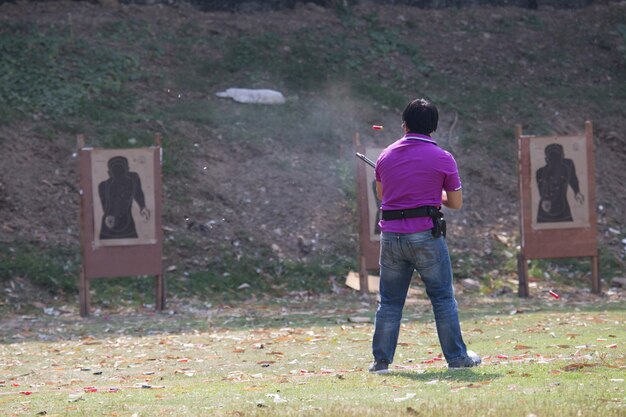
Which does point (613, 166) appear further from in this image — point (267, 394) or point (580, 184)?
point (267, 394)

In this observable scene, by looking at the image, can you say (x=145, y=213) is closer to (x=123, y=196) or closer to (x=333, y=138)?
(x=123, y=196)

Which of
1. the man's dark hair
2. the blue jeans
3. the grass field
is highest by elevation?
the man's dark hair

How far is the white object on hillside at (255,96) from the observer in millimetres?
19141

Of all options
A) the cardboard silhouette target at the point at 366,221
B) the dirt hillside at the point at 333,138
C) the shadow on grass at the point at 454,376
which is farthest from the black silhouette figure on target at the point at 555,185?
the shadow on grass at the point at 454,376

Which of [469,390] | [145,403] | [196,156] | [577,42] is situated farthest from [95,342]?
[577,42]

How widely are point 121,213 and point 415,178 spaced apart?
749 cm

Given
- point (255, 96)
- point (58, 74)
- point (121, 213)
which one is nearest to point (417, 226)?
point (121, 213)

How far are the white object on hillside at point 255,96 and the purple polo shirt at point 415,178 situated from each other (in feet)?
39.0

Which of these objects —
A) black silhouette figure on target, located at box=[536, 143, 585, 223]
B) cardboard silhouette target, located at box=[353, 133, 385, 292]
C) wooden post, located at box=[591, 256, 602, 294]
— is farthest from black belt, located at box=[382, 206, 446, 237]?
wooden post, located at box=[591, 256, 602, 294]

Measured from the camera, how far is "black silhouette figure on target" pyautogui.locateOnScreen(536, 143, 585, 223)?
14891mm

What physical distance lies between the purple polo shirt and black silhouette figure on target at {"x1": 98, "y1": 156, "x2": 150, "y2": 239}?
284 inches

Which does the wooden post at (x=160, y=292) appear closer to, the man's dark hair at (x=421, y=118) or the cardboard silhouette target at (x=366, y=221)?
the cardboard silhouette target at (x=366, y=221)

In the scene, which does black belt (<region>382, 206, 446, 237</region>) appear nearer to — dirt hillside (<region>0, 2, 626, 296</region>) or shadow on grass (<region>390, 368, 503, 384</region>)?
shadow on grass (<region>390, 368, 503, 384</region>)

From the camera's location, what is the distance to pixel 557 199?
14938 millimetres
